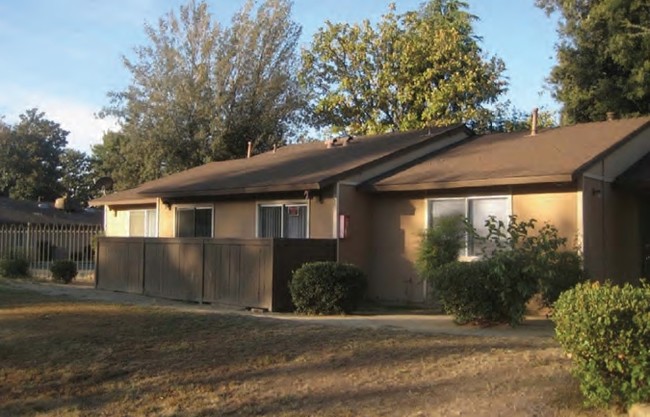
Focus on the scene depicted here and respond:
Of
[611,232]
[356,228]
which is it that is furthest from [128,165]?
[611,232]

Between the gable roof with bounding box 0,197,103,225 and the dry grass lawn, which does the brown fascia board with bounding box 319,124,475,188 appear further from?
the gable roof with bounding box 0,197,103,225

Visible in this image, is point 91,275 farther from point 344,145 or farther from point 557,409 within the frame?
point 557,409

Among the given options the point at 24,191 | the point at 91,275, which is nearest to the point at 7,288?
the point at 91,275

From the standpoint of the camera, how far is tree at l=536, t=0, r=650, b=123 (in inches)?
932

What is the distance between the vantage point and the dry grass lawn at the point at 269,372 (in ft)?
22.9

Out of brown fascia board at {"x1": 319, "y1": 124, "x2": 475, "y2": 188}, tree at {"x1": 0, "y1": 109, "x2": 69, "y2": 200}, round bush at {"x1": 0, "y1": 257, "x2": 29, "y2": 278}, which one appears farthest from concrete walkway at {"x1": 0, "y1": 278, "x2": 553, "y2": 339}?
tree at {"x1": 0, "y1": 109, "x2": 69, "y2": 200}

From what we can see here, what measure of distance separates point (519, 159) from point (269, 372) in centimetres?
845

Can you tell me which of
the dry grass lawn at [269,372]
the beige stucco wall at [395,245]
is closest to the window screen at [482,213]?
the beige stucco wall at [395,245]

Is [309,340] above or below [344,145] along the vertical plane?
below

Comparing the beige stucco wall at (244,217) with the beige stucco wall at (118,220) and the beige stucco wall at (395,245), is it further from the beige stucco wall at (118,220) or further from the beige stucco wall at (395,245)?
the beige stucco wall at (118,220)

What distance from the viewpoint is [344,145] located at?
20766 millimetres

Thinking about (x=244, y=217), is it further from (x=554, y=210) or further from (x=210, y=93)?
(x=210, y=93)

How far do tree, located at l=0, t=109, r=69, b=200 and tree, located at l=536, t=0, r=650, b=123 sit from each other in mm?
46194

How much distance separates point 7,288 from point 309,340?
1074 cm
